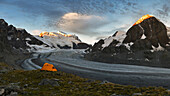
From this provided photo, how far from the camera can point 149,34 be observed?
Answer: 36.2 metres

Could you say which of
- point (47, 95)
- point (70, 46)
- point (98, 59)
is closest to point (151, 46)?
point (98, 59)

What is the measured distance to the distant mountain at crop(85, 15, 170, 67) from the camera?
31.0m

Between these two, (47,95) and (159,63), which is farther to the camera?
(159,63)

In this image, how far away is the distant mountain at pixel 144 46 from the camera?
3095 cm

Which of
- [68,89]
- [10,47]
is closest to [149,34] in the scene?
[68,89]

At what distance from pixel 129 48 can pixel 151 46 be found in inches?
230

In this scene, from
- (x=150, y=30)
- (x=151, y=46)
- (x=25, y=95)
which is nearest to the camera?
(x=25, y=95)

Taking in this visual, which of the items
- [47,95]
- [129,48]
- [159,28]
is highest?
[159,28]

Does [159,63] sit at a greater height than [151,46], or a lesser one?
lesser

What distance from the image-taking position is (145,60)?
3106 cm

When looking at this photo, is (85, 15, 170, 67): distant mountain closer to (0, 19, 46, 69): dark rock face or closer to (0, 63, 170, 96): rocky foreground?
(0, 63, 170, 96): rocky foreground

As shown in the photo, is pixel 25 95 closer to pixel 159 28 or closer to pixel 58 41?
pixel 159 28

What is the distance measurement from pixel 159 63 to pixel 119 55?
11.0 metres

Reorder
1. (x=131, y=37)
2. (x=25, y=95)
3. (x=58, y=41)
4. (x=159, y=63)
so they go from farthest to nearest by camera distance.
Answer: (x=58, y=41) → (x=131, y=37) → (x=159, y=63) → (x=25, y=95)
